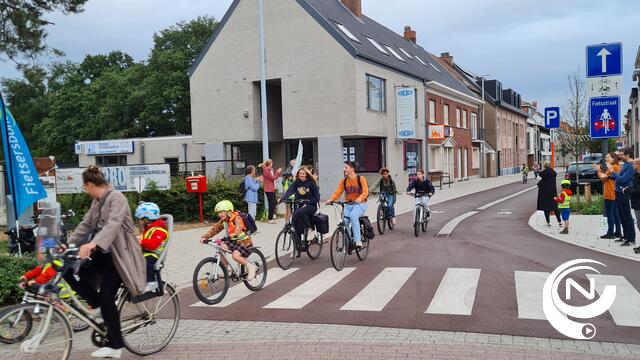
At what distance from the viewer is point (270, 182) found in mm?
15906

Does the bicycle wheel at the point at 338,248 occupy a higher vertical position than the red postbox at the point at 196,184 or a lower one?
lower

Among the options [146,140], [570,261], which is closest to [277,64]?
[146,140]

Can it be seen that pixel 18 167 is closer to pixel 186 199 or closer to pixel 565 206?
pixel 186 199

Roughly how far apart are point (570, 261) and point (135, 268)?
7.14 m

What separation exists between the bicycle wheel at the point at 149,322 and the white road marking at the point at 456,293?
9.05 feet

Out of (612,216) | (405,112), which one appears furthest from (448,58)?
(612,216)

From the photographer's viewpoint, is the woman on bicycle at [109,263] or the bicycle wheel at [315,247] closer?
the woman on bicycle at [109,263]

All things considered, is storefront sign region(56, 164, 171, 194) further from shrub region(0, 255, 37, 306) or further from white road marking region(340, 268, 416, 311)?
white road marking region(340, 268, 416, 311)

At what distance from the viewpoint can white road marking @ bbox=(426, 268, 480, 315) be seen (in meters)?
6.32

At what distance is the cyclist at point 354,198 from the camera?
945 centimetres

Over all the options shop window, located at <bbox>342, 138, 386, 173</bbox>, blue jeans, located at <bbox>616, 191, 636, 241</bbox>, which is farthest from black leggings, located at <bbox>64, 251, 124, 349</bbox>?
shop window, located at <bbox>342, 138, 386, 173</bbox>

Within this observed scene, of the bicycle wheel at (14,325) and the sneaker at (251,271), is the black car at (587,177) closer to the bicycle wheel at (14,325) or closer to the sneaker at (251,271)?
the sneaker at (251,271)

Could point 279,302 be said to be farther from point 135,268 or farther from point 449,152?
point 449,152

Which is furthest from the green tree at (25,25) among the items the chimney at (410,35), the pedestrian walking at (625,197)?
the chimney at (410,35)
